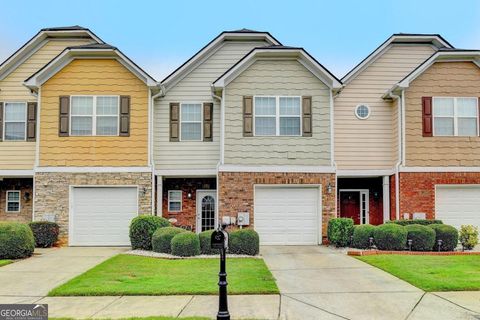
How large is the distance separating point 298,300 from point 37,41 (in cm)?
1589

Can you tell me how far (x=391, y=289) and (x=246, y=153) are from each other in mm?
8873

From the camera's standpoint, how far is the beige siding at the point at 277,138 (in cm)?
1797

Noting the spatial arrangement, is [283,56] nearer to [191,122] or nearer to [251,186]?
[191,122]

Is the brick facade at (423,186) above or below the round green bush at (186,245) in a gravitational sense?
above

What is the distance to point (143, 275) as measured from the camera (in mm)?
11578

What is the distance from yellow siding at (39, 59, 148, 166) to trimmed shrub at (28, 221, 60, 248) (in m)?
2.23

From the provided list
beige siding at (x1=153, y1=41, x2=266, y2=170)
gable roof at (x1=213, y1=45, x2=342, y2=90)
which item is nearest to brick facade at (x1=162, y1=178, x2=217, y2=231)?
beige siding at (x1=153, y1=41, x2=266, y2=170)

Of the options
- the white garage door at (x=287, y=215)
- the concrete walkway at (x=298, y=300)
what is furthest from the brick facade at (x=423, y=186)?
the concrete walkway at (x=298, y=300)

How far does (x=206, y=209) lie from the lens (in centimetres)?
2014

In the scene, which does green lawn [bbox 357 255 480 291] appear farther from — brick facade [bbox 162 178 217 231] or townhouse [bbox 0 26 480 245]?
brick facade [bbox 162 178 217 231]

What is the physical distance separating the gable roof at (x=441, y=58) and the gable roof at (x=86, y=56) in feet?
29.7

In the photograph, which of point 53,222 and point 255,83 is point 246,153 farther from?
point 53,222

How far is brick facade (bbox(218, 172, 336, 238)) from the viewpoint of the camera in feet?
58.0

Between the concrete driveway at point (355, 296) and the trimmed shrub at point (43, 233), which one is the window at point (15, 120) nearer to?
the trimmed shrub at point (43, 233)
